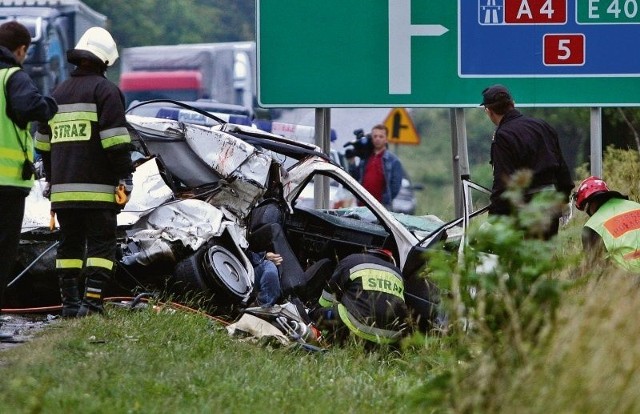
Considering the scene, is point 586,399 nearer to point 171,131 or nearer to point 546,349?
point 546,349

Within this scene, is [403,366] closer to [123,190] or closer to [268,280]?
[268,280]

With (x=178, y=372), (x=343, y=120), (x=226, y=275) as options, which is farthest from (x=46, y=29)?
(x=178, y=372)

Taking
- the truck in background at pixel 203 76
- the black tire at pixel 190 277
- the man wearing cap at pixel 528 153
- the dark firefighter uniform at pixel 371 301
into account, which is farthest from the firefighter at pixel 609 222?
the truck in background at pixel 203 76

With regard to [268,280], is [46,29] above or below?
above

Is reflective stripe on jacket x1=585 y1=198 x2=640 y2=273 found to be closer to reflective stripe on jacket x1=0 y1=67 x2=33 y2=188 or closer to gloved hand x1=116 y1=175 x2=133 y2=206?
gloved hand x1=116 y1=175 x2=133 y2=206

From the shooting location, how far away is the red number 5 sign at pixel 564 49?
38.8 feet

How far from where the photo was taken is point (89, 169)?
8930 millimetres

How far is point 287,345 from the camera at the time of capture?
8.65 m

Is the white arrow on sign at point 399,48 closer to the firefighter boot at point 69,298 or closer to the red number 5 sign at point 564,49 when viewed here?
the red number 5 sign at point 564,49

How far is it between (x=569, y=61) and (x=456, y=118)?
1.03m

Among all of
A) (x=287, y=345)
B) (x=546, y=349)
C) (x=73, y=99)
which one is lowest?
(x=287, y=345)

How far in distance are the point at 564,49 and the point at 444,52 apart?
0.97 meters

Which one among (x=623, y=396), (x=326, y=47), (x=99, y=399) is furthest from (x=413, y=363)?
(x=326, y=47)

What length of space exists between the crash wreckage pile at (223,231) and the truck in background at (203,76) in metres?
18.2
